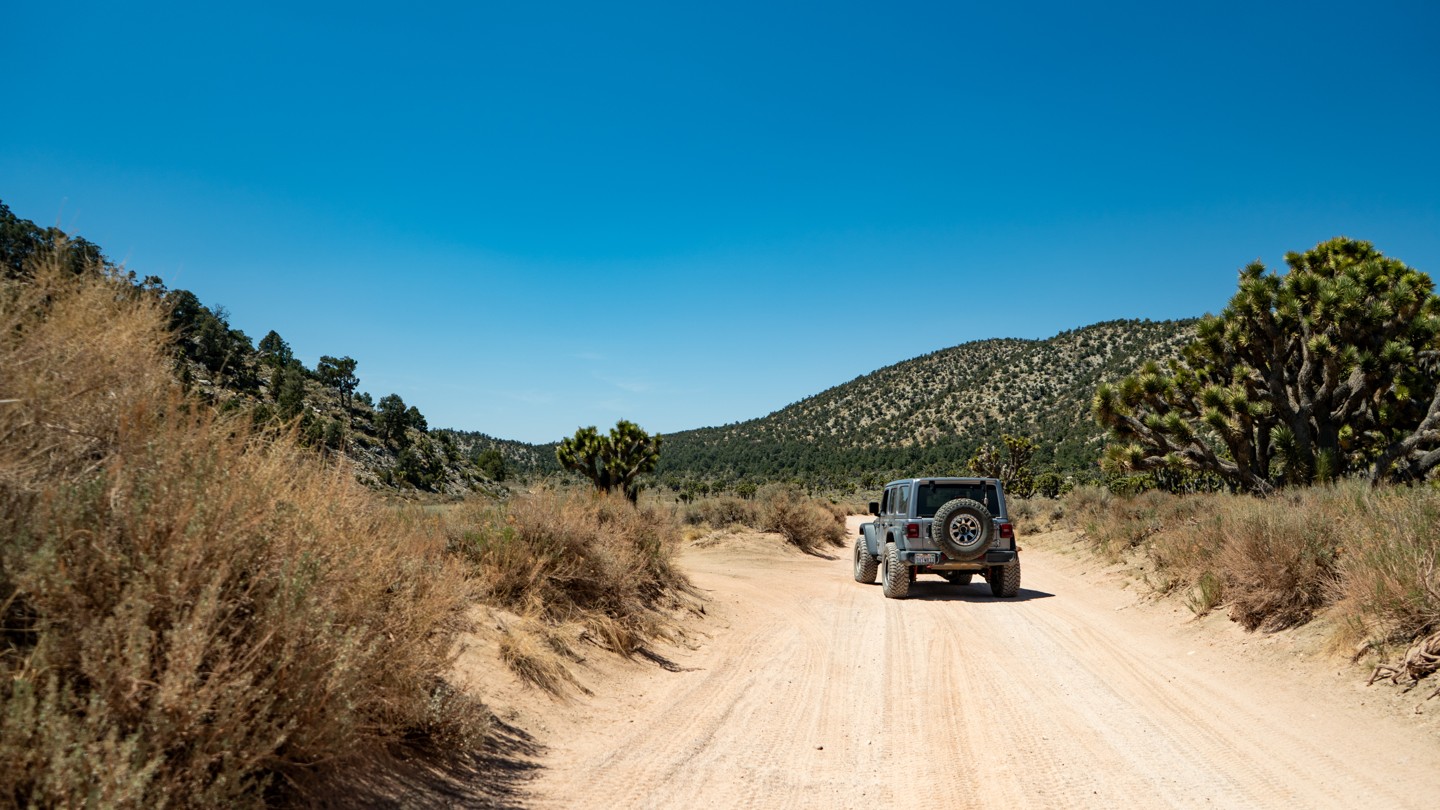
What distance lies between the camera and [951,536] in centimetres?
1466

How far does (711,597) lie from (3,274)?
11.2 metres

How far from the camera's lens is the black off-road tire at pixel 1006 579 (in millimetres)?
14961

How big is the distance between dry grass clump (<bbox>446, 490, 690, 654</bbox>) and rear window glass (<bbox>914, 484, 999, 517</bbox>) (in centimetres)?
605

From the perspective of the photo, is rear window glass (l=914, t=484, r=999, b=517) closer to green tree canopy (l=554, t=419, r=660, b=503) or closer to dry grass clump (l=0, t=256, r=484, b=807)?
dry grass clump (l=0, t=256, r=484, b=807)

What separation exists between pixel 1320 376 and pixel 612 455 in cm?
2408

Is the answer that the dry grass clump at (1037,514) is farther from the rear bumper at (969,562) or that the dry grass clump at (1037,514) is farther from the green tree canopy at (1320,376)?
the rear bumper at (969,562)

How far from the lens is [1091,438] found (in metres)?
63.4

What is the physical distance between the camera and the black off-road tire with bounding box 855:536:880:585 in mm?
17922

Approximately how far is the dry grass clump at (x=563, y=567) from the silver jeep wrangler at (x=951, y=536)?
5151 mm

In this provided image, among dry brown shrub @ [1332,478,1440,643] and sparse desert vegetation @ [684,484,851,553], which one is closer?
dry brown shrub @ [1332,478,1440,643]

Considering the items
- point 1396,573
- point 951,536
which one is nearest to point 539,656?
point 1396,573

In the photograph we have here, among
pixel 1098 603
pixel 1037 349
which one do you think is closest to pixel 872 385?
pixel 1037 349

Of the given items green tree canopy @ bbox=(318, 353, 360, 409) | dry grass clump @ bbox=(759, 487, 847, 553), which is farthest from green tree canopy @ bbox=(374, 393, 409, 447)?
dry grass clump @ bbox=(759, 487, 847, 553)

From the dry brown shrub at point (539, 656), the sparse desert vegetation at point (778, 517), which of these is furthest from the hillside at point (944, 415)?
the dry brown shrub at point (539, 656)
